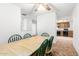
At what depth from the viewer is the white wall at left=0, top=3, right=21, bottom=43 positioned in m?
1.61

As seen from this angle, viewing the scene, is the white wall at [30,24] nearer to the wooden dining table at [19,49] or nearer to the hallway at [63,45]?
the wooden dining table at [19,49]

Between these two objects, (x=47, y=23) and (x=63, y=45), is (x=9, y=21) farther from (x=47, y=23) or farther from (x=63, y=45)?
(x=63, y=45)

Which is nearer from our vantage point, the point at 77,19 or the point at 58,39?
the point at 77,19

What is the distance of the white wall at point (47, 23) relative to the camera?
1.72 m

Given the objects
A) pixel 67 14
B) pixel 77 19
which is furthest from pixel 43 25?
pixel 77 19

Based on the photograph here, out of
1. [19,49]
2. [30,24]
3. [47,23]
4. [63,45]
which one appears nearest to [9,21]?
[30,24]

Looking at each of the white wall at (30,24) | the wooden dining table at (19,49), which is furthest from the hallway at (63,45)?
the white wall at (30,24)

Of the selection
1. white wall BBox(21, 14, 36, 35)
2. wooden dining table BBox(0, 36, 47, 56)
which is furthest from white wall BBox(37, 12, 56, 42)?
wooden dining table BBox(0, 36, 47, 56)

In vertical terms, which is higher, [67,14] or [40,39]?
[67,14]

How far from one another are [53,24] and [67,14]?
27 centimetres

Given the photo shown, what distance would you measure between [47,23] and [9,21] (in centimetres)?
62

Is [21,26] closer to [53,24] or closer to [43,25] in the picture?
[43,25]

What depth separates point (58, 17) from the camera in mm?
1700

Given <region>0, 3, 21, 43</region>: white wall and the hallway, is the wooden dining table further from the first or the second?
the hallway
